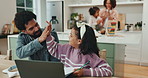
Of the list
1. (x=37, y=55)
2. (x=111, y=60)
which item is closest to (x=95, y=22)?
(x=111, y=60)

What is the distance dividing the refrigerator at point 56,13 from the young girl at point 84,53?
3.61 metres

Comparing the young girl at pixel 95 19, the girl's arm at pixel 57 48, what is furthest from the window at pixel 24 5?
the girl's arm at pixel 57 48

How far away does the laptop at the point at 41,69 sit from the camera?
2.60 ft

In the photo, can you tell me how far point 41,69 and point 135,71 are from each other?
318 cm

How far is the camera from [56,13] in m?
4.79

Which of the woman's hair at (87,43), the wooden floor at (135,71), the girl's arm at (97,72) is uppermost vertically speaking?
the woman's hair at (87,43)

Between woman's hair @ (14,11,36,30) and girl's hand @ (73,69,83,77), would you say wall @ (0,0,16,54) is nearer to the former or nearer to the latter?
woman's hair @ (14,11,36,30)

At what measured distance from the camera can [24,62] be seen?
842 millimetres

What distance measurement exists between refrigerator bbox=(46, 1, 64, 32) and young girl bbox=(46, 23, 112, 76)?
3.61 meters

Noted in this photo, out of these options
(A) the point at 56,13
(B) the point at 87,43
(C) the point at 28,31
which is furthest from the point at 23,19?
(A) the point at 56,13

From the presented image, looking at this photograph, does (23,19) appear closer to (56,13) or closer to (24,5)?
(56,13)

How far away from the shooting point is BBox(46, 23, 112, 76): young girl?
104cm

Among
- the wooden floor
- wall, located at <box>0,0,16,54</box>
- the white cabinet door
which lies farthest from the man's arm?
the white cabinet door

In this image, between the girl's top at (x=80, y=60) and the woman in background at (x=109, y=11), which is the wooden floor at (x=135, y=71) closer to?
the woman in background at (x=109, y=11)
